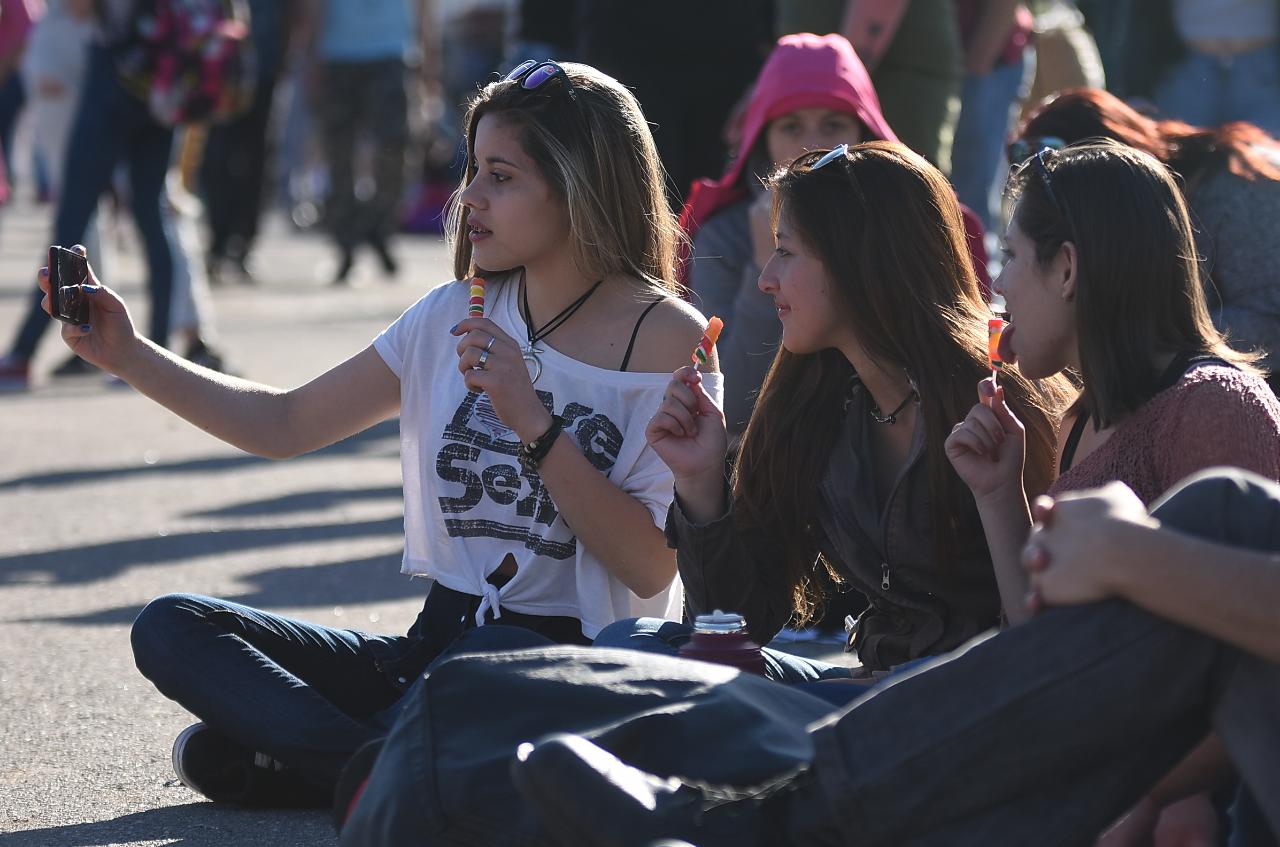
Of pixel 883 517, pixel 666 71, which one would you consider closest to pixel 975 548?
pixel 883 517

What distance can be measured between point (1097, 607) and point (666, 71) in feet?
13.5

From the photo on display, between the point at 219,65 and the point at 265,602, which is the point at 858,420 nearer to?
the point at 265,602

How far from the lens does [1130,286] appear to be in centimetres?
252

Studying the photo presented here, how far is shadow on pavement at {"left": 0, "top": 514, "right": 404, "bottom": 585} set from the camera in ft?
15.7

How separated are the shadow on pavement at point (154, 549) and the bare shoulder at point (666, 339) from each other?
2.12 m

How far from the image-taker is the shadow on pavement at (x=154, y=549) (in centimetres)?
478

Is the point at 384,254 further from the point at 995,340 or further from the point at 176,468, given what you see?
the point at 995,340

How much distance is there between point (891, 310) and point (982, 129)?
3.38 meters

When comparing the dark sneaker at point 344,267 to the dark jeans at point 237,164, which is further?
the dark sneaker at point 344,267

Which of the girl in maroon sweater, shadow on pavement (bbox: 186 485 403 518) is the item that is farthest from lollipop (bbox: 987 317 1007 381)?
shadow on pavement (bbox: 186 485 403 518)

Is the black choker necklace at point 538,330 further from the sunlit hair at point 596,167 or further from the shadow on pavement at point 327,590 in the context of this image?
the shadow on pavement at point 327,590

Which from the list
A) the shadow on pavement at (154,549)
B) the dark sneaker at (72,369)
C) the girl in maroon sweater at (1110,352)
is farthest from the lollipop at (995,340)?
the dark sneaker at (72,369)

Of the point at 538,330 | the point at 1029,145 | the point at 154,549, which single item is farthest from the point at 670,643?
the point at 154,549

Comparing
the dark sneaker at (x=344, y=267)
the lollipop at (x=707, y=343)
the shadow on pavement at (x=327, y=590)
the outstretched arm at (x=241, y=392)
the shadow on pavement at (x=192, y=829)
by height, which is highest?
the lollipop at (x=707, y=343)
